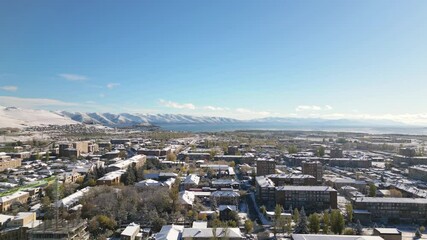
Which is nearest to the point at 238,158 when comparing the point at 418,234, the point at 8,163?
the point at 8,163

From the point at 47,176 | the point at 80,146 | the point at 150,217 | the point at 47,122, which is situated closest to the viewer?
the point at 150,217

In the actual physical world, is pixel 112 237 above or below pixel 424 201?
below

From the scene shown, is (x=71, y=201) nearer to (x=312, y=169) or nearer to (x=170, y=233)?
(x=170, y=233)

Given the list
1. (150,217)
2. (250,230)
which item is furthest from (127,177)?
(250,230)

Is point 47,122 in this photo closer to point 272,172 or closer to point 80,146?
point 80,146

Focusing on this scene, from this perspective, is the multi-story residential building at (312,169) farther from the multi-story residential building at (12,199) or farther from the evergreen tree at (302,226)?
the multi-story residential building at (12,199)
